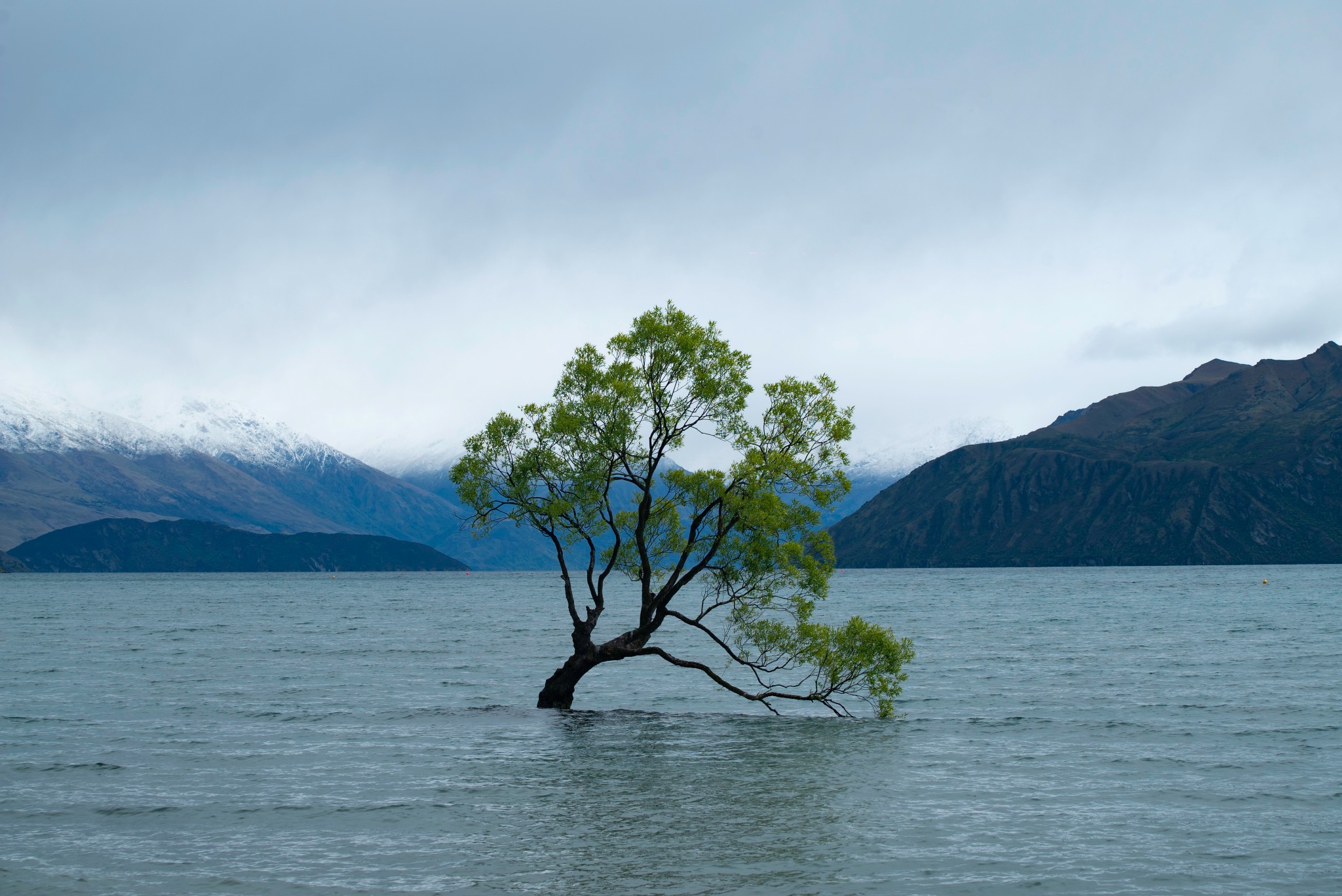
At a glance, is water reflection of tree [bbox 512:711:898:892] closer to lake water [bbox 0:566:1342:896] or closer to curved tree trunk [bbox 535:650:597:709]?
lake water [bbox 0:566:1342:896]

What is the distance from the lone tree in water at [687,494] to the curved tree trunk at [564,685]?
0.58m

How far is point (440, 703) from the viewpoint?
57.3 meters

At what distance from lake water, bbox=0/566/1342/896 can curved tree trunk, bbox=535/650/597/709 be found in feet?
4.86

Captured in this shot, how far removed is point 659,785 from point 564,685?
56.5ft

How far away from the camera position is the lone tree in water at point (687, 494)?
139ft

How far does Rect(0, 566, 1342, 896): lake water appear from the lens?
24.0 metres

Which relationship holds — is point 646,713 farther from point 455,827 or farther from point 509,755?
point 455,827

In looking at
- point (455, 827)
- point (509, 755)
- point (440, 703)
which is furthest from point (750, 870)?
point (440, 703)

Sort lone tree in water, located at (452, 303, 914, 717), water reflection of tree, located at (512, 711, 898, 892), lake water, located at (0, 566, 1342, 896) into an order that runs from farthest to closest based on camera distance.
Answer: lone tree in water, located at (452, 303, 914, 717) < lake water, located at (0, 566, 1342, 896) < water reflection of tree, located at (512, 711, 898, 892)

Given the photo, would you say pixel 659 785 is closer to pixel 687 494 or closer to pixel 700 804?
pixel 700 804

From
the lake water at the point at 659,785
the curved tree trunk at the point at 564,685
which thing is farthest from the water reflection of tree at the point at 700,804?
the curved tree trunk at the point at 564,685

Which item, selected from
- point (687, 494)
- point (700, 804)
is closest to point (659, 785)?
point (700, 804)

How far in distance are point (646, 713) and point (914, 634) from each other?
232ft

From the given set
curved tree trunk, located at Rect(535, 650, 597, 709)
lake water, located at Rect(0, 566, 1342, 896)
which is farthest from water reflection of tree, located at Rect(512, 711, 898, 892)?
curved tree trunk, located at Rect(535, 650, 597, 709)
